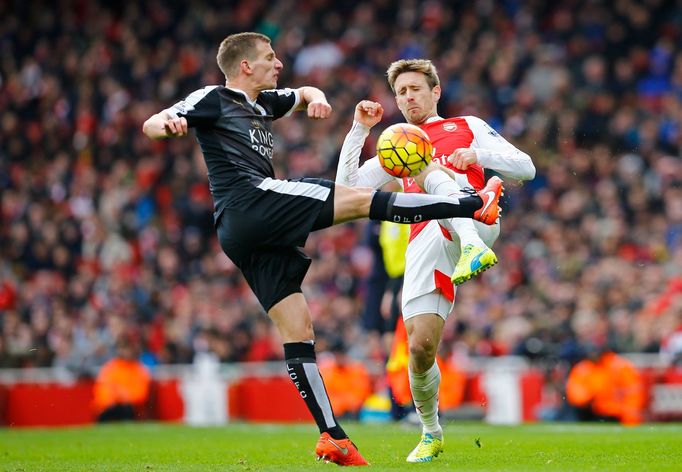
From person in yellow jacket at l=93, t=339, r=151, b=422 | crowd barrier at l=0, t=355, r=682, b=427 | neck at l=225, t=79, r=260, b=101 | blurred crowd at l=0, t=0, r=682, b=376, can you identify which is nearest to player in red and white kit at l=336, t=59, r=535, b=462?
neck at l=225, t=79, r=260, b=101

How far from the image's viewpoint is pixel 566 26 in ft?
63.0

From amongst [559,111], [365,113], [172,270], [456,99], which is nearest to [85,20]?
[172,270]

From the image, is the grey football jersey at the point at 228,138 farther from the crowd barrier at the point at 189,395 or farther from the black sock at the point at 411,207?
the crowd barrier at the point at 189,395

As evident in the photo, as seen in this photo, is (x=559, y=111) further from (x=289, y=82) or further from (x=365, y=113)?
(x=365, y=113)

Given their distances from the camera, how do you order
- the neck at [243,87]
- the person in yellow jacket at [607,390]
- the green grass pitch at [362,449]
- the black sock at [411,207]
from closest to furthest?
the black sock at [411,207]
the green grass pitch at [362,449]
the neck at [243,87]
the person in yellow jacket at [607,390]

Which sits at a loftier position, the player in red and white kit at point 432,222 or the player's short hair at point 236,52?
the player's short hair at point 236,52

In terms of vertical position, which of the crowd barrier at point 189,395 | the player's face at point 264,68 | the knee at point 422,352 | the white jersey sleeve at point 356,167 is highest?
the player's face at point 264,68

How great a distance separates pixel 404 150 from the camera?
680cm

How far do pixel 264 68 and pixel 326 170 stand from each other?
1176cm

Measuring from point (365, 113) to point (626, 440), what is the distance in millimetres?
3089

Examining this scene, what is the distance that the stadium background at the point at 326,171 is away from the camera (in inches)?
595

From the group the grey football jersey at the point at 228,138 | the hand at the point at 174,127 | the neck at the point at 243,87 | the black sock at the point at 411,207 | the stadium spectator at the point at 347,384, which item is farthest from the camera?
the stadium spectator at the point at 347,384

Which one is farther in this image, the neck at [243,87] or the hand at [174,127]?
the neck at [243,87]

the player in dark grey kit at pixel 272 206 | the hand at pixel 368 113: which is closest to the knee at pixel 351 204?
the player in dark grey kit at pixel 272 206
